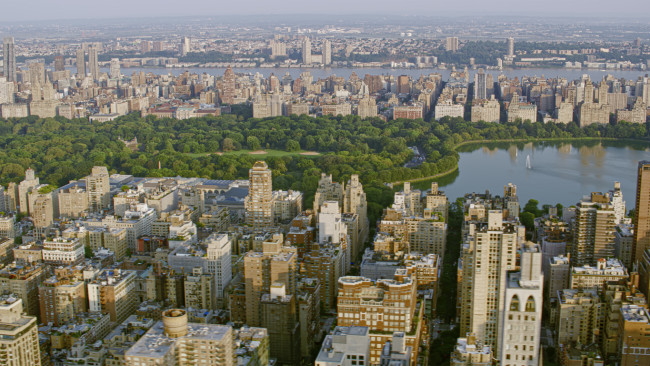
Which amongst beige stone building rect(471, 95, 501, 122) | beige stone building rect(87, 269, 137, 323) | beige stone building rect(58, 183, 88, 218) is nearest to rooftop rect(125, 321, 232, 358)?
beige stone building rect(87, 269, 137, 323)

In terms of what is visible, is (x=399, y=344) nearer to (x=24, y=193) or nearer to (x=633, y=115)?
(x=24, y=193)

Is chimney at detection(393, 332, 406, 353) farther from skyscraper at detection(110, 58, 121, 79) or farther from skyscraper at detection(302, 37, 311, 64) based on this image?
skyscraper at detection(302, 37, 311, 64)

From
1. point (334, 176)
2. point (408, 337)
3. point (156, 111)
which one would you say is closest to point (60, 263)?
point (408, 337)

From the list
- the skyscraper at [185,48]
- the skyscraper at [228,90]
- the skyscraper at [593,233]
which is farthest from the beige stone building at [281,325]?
the skyscraper at [185,48]

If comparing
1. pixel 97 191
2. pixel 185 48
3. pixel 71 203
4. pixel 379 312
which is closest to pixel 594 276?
pixel 379 312

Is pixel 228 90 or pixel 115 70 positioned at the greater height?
pixel 115 70

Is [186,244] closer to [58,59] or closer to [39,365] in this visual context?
[39,365]

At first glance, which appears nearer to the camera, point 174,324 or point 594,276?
point 174,324

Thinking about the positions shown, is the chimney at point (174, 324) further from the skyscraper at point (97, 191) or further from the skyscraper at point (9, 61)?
the skyscraper at point (9, 61)
